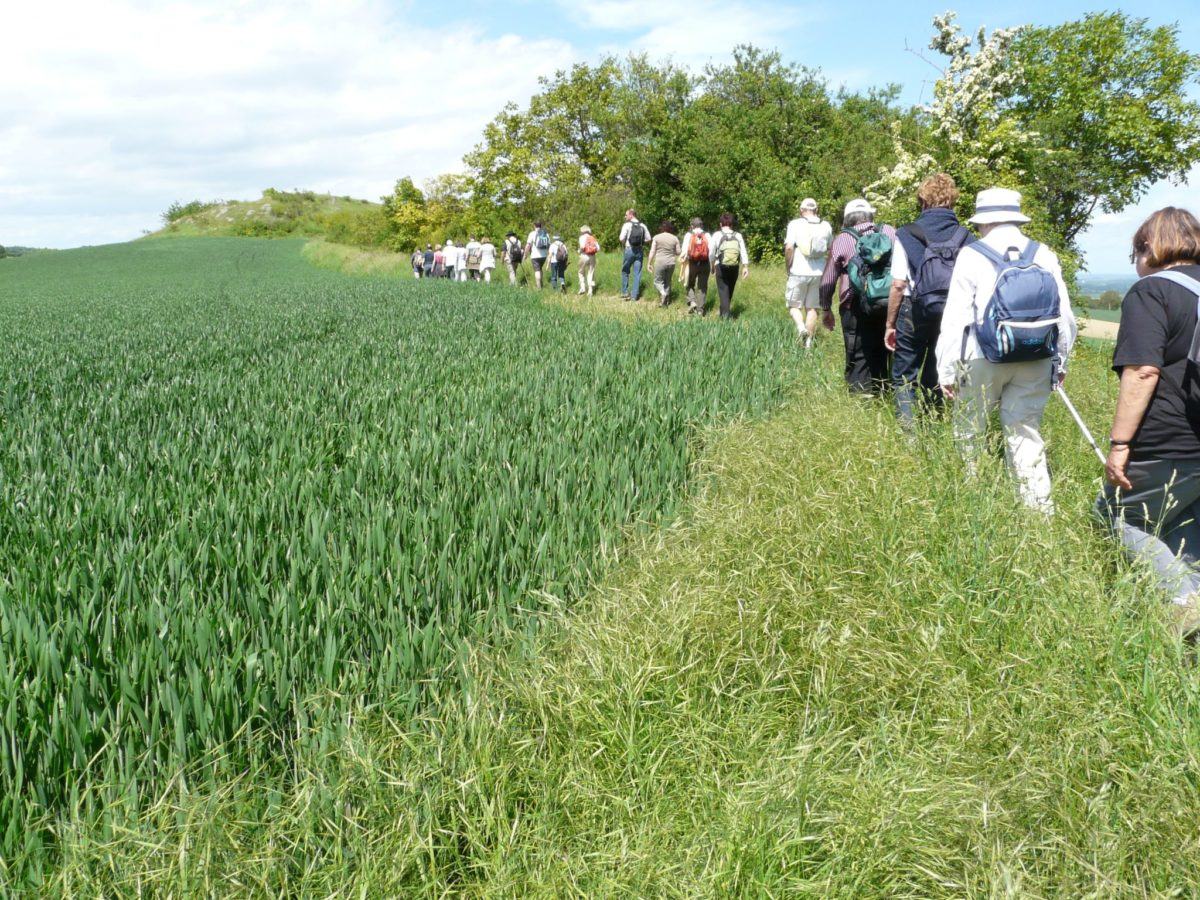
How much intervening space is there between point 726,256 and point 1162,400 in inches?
340

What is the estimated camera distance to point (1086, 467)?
186 inches

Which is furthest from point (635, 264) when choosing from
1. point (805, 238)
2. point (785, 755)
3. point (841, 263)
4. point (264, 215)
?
point (264, 215)

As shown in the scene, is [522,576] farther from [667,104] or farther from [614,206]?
[667,104]

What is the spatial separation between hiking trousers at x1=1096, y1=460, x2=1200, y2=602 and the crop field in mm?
1938

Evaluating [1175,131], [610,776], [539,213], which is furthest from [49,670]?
[1175,131]

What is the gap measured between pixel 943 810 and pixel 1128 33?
126ft

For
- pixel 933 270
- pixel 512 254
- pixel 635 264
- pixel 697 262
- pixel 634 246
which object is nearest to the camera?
pixel 933 270

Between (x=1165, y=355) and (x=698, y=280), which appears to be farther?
(x=698, y=280)

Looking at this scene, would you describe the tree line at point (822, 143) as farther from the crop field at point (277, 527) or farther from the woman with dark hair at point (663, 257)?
the crop field at point (277, 527)

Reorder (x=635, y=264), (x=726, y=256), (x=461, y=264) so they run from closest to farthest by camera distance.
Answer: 1. (x=726, y=256)
2. (x=635, y=264)
3. (x=461, y=264)

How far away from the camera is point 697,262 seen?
1245 cm

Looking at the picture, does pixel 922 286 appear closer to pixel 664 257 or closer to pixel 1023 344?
pixel 1023 344

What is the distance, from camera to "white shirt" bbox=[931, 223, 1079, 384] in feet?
12.6

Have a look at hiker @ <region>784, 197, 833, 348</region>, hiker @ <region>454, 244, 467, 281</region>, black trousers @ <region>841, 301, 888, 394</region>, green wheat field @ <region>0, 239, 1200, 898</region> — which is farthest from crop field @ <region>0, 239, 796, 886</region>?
hiker @ <region>454, 244, 467, 281</region>
